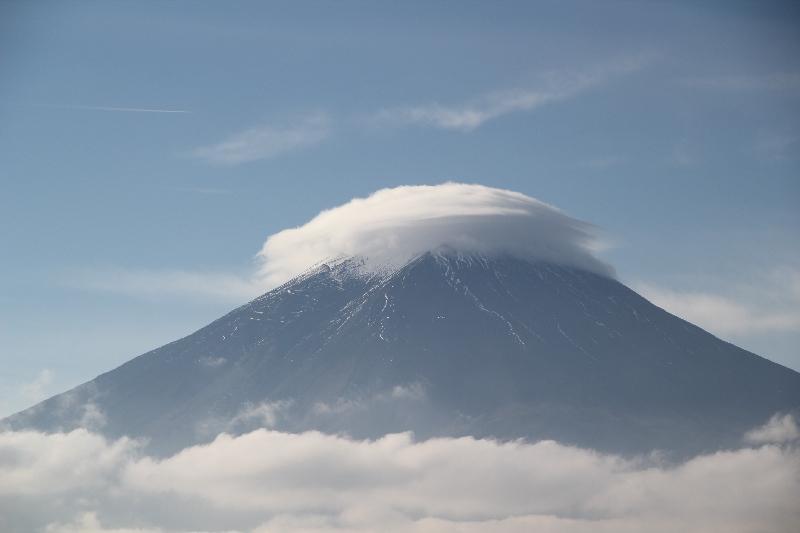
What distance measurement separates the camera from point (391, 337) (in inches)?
7854

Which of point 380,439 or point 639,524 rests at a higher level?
point 380,439

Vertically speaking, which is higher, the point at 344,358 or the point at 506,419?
the point at 344,358

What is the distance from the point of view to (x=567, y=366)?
197125mm

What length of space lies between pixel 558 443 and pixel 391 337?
1121 inches

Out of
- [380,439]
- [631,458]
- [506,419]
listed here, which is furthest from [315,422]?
[631,458]

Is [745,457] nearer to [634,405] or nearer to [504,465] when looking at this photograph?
[634,405]

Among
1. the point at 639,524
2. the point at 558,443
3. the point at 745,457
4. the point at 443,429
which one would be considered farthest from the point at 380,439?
the point at 745,457

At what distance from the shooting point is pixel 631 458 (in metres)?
187

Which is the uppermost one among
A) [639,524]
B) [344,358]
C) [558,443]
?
[344,358]

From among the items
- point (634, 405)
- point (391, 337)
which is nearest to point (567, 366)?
point (634, 405)

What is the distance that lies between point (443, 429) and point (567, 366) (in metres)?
19.8

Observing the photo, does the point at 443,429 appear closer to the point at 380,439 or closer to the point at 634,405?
the point at 380,439

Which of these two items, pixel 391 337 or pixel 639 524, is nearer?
pixel 639 524

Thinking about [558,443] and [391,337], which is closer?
[558,443]
